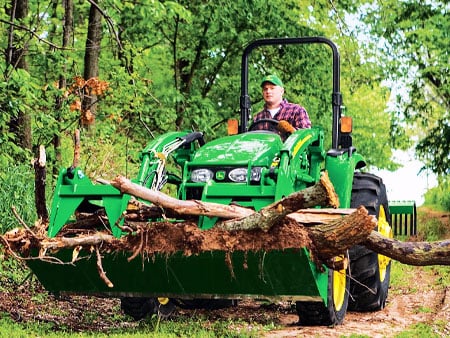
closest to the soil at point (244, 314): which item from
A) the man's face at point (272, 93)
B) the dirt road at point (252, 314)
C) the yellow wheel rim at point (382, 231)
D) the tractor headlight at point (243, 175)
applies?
the dirt road at point (252, 314)

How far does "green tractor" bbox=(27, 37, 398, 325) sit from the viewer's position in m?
6.61

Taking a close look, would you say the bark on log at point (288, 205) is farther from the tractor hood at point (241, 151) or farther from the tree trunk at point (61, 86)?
the tree trunk at point (61, 86)

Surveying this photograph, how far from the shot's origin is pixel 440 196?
979 inches

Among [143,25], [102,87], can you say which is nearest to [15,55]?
[102,87]

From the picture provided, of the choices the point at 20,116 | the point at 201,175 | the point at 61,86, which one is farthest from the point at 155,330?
the point at 61,86

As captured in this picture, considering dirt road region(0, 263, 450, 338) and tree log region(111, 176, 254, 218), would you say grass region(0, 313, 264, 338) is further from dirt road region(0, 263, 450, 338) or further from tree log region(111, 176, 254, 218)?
tree log region(111, 176, 254, 218)

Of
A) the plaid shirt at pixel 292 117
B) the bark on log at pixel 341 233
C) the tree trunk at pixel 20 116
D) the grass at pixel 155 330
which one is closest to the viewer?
the bark on log at pixel 341 233

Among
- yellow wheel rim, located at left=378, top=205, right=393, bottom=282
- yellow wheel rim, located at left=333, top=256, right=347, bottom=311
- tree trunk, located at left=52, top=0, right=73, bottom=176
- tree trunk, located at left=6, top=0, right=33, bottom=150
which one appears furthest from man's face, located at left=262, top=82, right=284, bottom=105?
tree trunk, located at left=6, top=0, right=33, bottom=150

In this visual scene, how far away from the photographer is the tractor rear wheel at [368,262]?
314 inches

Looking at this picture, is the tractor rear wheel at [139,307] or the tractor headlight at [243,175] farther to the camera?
the tractor rear wheel at [139,307]

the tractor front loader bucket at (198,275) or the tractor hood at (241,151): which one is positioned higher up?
the tractor hood at (241,151)

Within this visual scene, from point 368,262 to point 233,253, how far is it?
2.00 meters

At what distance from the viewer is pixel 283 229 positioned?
630 cm

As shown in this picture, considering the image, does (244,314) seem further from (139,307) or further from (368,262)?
(368,262)
